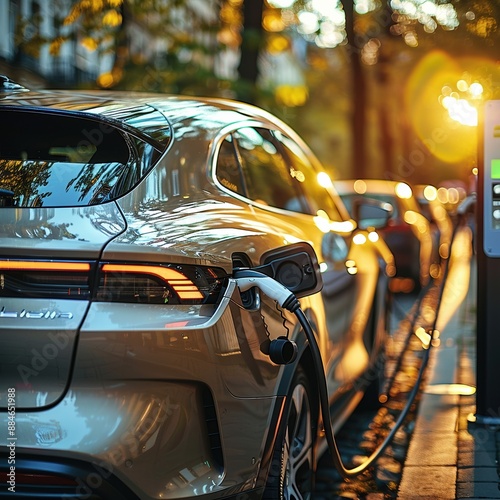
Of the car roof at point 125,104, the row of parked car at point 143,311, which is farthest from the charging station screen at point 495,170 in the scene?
the row of parked car at point 143,311

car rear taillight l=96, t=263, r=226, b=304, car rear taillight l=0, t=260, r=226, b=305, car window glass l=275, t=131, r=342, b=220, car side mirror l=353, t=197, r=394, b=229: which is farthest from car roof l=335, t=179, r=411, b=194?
car rear taillight l=0, t=260, r=226, b=305

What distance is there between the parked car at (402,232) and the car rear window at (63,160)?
411 inches

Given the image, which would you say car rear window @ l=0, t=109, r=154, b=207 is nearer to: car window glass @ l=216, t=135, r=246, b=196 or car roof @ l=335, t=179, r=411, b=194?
car window glass @ l=216, t=135, r=246, b=196

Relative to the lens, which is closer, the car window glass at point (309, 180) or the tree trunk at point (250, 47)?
the car window glass at point (309, 180)

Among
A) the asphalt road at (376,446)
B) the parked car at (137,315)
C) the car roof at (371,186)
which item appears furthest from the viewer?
the car roof at (371,186)

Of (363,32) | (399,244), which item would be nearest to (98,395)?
(399,244)

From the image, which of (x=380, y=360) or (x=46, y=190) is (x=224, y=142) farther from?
(x=380, y=360)

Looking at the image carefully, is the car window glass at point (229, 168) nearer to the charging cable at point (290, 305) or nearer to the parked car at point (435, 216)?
the charging cable at point (290, 305)

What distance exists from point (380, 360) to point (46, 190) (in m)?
3.93

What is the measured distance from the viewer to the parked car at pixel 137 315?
302cm

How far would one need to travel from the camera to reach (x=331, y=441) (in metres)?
4.22

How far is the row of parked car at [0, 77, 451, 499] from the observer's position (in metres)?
3.02

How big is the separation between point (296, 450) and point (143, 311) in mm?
1350

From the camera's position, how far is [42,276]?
3.11 meters
